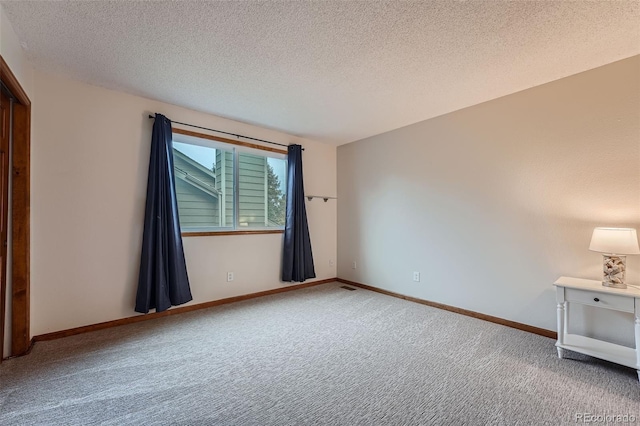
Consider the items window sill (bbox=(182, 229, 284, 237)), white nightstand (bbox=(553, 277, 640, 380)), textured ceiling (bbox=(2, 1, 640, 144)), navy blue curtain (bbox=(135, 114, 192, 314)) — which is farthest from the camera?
window sill (bbox=(182, 229, 284, 237))

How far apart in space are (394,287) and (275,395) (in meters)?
2.57

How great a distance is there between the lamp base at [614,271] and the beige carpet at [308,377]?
61 centimetres

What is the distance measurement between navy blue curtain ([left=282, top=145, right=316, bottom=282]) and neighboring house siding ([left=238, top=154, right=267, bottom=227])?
0.37 meters

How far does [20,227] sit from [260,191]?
7.97 feet

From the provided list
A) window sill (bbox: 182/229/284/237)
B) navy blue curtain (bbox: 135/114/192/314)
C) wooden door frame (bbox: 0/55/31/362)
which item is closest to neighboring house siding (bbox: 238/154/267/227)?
window sill (bbox: 182/229/284/237)

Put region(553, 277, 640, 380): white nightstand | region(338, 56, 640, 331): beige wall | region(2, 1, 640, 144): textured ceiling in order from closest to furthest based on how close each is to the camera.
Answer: region(2, 1, 640, 144): textured ceiling → region(553, 277, 640, 380): white nightstand → region(338, 56, 640, 331): beige wall

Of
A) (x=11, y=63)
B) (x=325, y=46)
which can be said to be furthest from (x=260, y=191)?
(x=11, y=63)

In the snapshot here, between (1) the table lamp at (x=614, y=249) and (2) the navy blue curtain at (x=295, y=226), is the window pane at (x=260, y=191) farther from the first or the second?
(1) the table lamp at (x=614, y=249)

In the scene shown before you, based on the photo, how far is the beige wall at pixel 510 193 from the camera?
229 cm

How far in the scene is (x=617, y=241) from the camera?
1.97 meters

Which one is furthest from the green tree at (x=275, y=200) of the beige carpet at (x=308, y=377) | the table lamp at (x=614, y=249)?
the table lamp at (x=614, y=249)

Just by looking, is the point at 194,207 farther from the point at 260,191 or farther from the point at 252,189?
the point at 260,191

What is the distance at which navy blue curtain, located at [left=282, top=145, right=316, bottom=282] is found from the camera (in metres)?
4.06

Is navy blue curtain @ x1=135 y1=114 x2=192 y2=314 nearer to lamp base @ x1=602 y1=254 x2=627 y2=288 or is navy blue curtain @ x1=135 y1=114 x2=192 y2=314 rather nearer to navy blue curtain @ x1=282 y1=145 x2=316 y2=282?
navy blue curtain @ x1=282 y1=145 x2=316 y2=282
